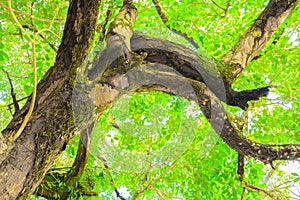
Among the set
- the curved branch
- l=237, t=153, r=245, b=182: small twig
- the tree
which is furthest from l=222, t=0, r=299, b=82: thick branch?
l=237, t=153, r=245, b=182: small twig

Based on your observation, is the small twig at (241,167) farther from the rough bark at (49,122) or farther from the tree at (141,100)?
the rough bark at (49,122)

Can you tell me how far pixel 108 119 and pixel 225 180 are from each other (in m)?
2.49

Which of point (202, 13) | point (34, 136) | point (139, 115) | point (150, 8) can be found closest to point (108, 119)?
point (139, 115)

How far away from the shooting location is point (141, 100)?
5133mm

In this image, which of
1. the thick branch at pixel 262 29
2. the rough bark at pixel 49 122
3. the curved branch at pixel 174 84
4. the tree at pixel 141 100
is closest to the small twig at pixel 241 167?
the tree at pixel 141 100

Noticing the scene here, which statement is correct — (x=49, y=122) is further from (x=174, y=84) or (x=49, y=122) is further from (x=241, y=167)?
(x=241, y=167)

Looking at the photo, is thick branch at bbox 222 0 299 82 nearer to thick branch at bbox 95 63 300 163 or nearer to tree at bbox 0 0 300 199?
tree at bbox 0 0 300 199

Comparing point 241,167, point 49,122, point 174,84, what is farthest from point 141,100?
point 49,122

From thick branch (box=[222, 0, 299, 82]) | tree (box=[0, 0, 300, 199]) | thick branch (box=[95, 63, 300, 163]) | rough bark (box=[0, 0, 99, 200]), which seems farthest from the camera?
thick branch (box=[222, 0, 299, 82])

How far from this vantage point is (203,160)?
3713 millimetres

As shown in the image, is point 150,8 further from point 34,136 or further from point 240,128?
point 34,136

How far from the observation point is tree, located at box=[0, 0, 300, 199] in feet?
7.13

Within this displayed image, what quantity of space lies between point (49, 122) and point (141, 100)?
9.98ft

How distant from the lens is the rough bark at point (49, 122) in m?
1.98
